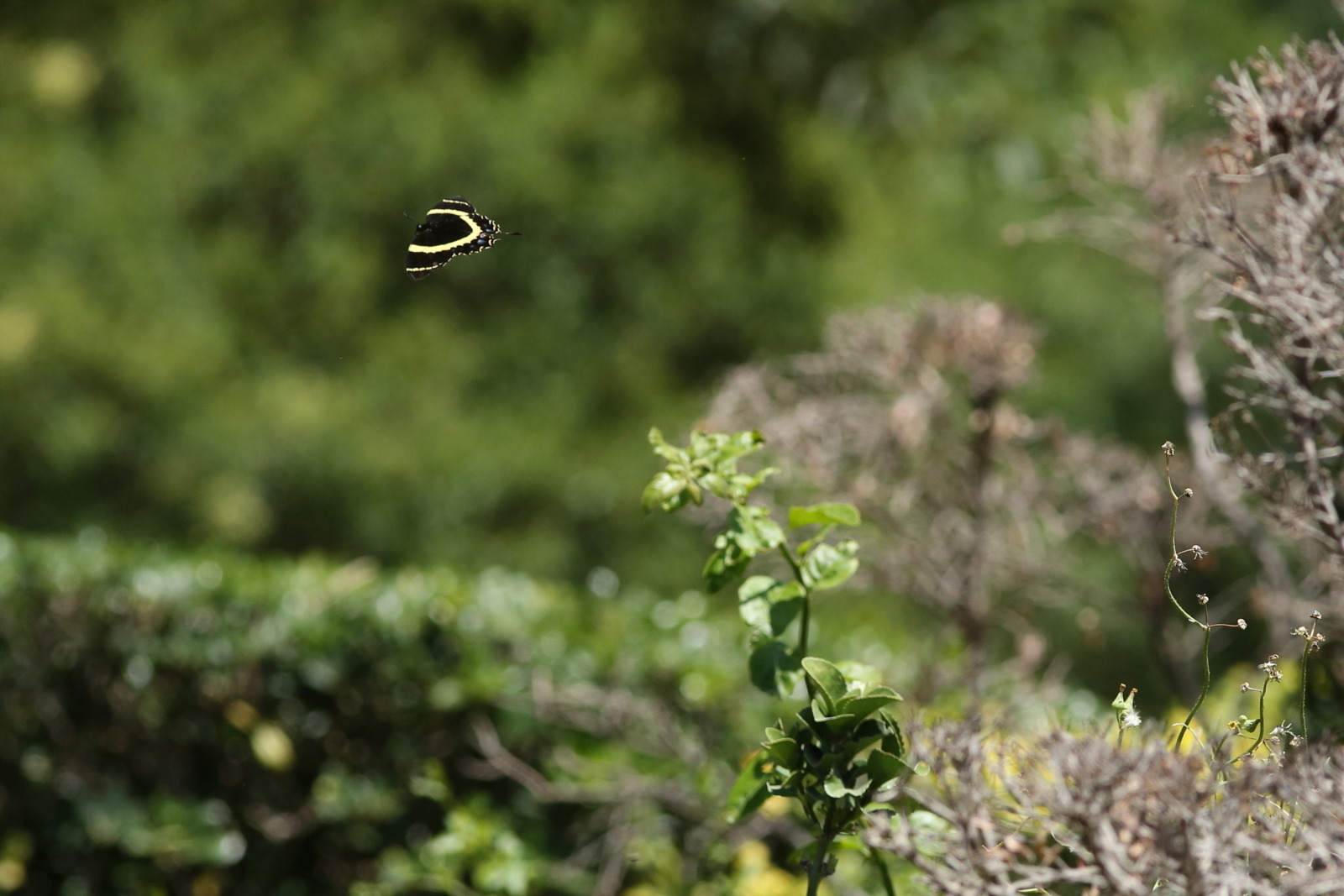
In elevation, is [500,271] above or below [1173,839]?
below

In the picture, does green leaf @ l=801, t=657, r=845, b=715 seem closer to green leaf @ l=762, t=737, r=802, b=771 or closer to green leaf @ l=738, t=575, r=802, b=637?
green leaf @ l=762, t=737, r=802, b=771

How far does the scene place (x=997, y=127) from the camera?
6250 millimetres

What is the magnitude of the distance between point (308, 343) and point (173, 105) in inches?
60.0

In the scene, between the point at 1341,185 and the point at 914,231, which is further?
the point at 914,231

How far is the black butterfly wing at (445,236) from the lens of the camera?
1.74 meters

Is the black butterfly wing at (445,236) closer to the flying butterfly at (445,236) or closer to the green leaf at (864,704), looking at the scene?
the flying butterfly at (445,236)

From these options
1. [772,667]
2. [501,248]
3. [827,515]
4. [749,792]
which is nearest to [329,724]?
[749,792]

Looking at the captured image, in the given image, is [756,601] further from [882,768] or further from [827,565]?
[882,768]

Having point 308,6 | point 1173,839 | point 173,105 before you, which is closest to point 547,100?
point 308,6

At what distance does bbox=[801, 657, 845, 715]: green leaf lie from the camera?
1.47 m

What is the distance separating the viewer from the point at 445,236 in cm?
177

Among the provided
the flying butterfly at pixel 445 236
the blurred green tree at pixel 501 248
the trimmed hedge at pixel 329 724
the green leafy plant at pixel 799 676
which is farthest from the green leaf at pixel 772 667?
the blurred green tree at pixel 501 248

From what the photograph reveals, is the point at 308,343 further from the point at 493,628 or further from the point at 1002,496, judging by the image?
the point at 1002,496

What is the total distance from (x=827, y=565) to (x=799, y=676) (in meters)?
0.15
